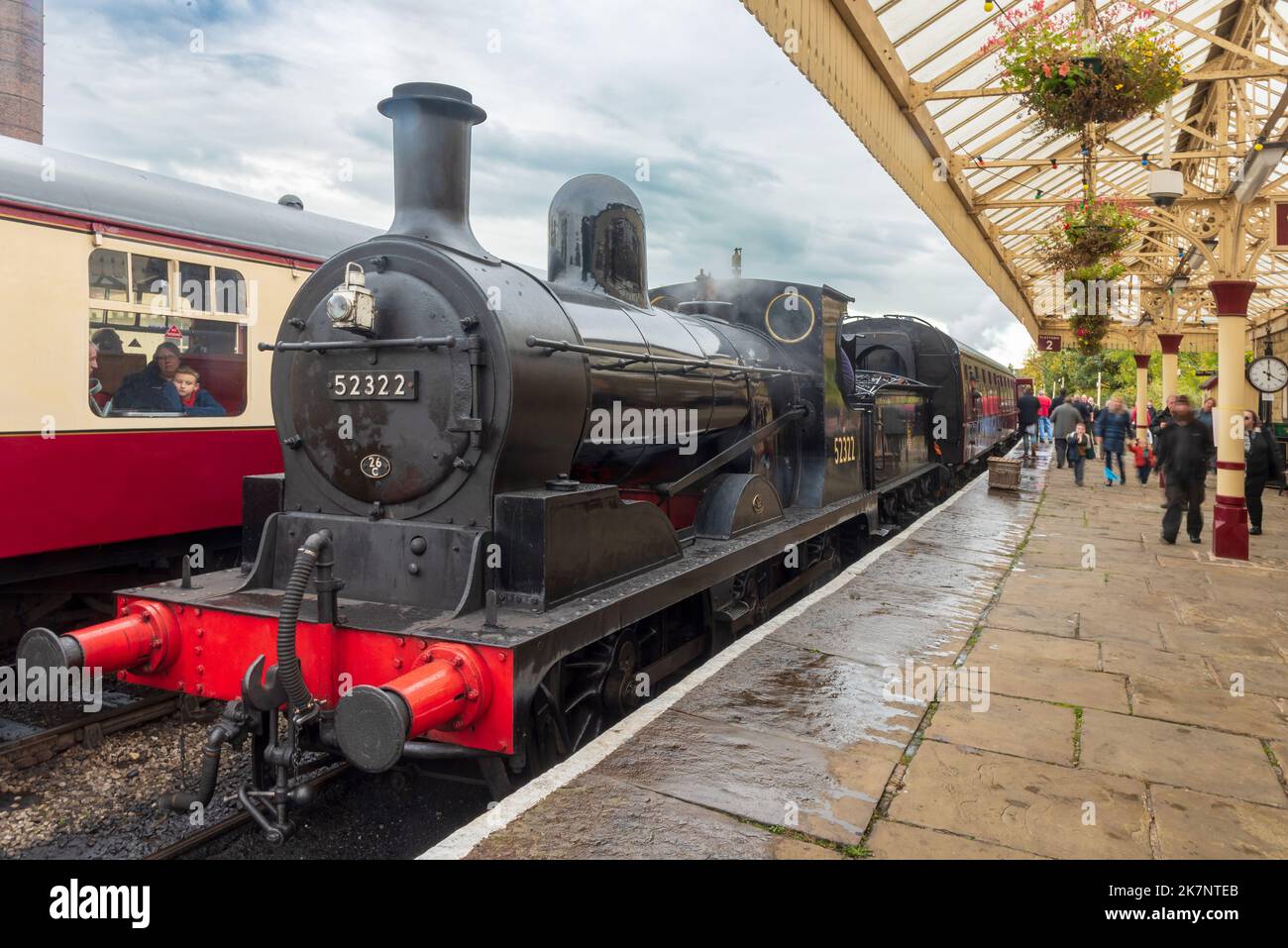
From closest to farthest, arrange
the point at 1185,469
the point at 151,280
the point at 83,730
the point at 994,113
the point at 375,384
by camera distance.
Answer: the point at 375,384 → the point at 83,730 → the point at 151,280 → the point at 1185,469 → the point at 994,113

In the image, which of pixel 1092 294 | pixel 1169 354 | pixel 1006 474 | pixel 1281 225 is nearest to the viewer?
pixel 1281 225

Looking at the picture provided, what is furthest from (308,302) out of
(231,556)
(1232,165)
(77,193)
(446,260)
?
(1232,165)

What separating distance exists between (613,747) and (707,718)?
22.4 inches

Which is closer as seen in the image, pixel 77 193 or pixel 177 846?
pixel 177 846

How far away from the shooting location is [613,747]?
11.3 feet

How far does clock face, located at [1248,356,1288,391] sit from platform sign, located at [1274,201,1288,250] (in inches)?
247

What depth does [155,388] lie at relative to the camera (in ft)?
18.6

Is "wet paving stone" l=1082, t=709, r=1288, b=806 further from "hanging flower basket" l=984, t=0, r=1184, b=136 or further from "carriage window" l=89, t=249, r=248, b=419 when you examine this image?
"carriage window" l=89, t=249, r=248, b=419

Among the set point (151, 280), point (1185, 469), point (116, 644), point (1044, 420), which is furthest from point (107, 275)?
point (1044, 420)

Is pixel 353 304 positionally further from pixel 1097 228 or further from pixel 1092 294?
pixel 1092 294

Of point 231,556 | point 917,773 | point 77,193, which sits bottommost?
point 917,773

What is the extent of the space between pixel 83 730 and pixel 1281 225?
10.4 m

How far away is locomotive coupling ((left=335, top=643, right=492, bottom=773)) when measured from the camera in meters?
2.72
